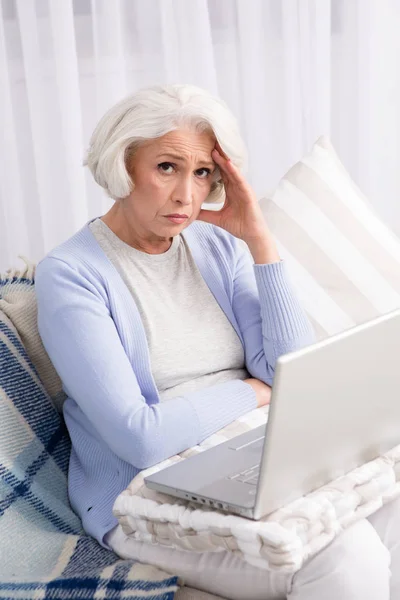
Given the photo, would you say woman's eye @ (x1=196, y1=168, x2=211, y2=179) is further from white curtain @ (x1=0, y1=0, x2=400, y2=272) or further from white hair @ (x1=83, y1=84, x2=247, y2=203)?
white curtain @ (x1=0, y1=0, x2=400, y2=272)

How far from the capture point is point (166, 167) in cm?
158

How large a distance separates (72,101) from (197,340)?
3.04 feet

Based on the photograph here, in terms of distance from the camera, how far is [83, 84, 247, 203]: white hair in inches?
60.3

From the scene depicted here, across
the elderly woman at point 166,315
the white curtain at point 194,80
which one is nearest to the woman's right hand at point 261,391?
the elderly woman at point 166,315

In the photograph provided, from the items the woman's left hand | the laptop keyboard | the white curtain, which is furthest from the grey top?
the white curtain

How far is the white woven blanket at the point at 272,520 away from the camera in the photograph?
3.61 ft

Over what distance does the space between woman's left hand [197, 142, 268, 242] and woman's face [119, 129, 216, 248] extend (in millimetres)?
73

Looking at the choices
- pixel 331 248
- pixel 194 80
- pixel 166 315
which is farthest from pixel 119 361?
pixel 194 80

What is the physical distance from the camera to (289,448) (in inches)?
41.8

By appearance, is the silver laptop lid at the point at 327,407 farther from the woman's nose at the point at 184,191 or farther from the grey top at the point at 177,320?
the woman's nose at the point at 184,191

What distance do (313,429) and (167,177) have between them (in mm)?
653

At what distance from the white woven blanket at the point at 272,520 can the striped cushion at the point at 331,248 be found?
59cm

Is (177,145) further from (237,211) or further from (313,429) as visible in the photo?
(313,429)

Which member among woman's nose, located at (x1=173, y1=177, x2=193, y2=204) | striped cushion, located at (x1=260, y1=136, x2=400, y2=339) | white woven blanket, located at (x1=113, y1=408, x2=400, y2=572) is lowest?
white woven blanket, located at (x1=113, y1=408, x2=400, y2=572)
